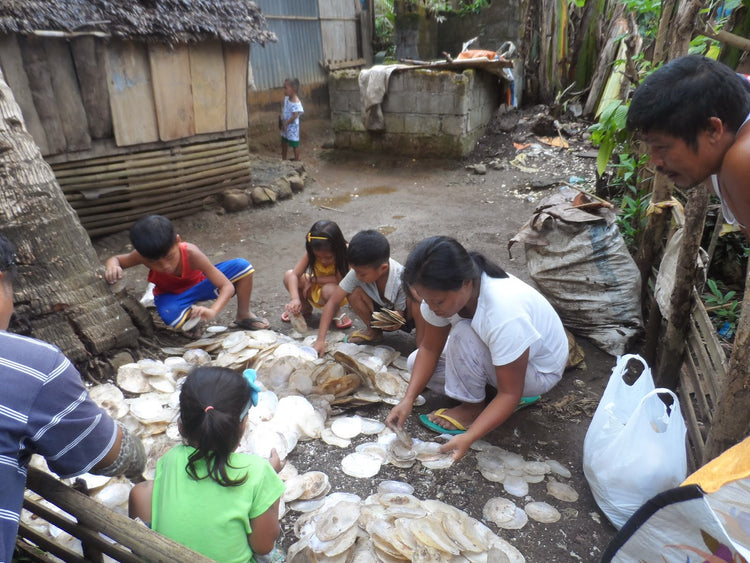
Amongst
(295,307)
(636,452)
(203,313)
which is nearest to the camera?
(636,452)

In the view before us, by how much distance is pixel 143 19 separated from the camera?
4.79m

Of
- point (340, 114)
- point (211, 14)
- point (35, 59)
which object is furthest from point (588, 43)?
point (35, 59)

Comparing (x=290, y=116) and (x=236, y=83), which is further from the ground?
(x=236, y=83)

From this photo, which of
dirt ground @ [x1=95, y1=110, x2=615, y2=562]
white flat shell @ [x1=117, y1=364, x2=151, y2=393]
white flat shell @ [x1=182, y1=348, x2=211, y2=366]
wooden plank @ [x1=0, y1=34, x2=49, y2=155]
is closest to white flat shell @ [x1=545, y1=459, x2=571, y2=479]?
dirt ground @ [x1=95, y1=110, x2=615, y2=562]

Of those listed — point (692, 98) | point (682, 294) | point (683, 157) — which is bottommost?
point (682, 294)

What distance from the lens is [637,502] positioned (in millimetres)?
1759

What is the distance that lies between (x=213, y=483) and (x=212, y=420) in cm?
20

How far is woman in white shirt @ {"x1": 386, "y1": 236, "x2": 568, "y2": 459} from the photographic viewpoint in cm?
188

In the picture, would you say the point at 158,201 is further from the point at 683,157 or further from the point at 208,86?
the point at 683,157

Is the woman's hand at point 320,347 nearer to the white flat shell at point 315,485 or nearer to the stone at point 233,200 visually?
the white flat shell at point 315,485

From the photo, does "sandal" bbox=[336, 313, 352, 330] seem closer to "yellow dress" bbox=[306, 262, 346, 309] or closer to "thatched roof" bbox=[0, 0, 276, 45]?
"yellow dress" bbox=[306, 262, 346, 309]

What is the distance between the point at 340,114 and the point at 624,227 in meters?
5.90

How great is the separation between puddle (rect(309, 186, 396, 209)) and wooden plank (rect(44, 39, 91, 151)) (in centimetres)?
279

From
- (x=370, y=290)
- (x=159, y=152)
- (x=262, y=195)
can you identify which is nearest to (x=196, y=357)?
(x=370, y=290)
